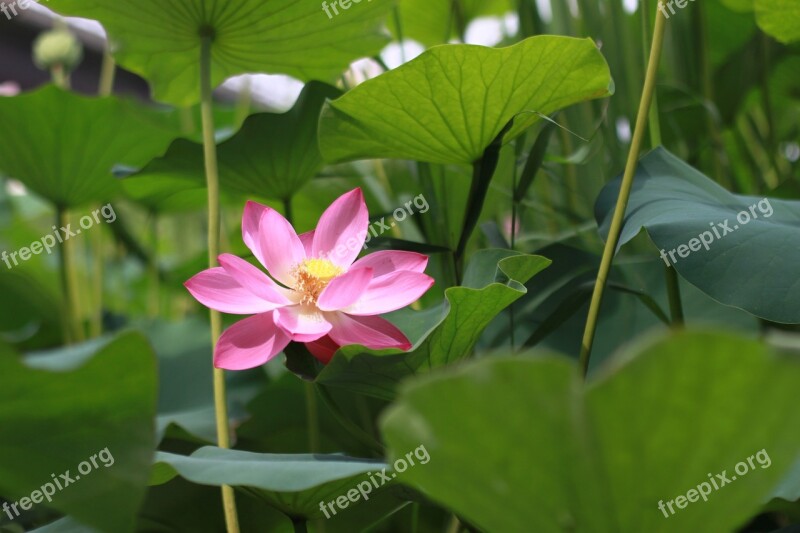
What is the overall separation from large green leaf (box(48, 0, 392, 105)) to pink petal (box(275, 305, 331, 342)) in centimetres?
20

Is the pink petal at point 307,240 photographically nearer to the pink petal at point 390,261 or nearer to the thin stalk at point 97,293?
the pink petal at point 390,261

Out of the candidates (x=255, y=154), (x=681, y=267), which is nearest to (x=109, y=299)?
(x=255, y=154)

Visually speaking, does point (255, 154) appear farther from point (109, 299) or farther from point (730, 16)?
point (109, 299)

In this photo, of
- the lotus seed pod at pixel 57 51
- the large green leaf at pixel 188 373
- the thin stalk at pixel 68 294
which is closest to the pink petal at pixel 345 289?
the large green leaf at pixel 188 373

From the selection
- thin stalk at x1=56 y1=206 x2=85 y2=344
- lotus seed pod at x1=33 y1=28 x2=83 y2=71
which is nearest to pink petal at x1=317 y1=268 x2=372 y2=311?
thin stalk at x1=56 y1=206 x2=85 y2=344

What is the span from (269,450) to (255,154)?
0.23 meters

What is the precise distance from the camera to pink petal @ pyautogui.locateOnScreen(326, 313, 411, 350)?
35 centimetres

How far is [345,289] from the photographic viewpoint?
33 cm

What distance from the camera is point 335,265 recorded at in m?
0.38

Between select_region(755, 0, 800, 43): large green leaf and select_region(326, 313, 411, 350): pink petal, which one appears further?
select_region(755, 0, 800, 43): large green leaf

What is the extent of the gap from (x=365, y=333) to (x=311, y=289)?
0.13 feet

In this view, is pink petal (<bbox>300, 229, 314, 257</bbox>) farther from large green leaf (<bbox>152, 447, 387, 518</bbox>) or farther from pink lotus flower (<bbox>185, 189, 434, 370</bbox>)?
large green leaf (<bbox>152, 447, 387, 518</bbox>)

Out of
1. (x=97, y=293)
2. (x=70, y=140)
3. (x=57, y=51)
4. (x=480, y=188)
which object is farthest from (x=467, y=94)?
(x=57, y=51)

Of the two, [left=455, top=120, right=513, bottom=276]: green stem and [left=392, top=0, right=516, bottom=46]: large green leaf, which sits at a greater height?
[left=392, top=0, right=516, bottom=46]: large green leaf
